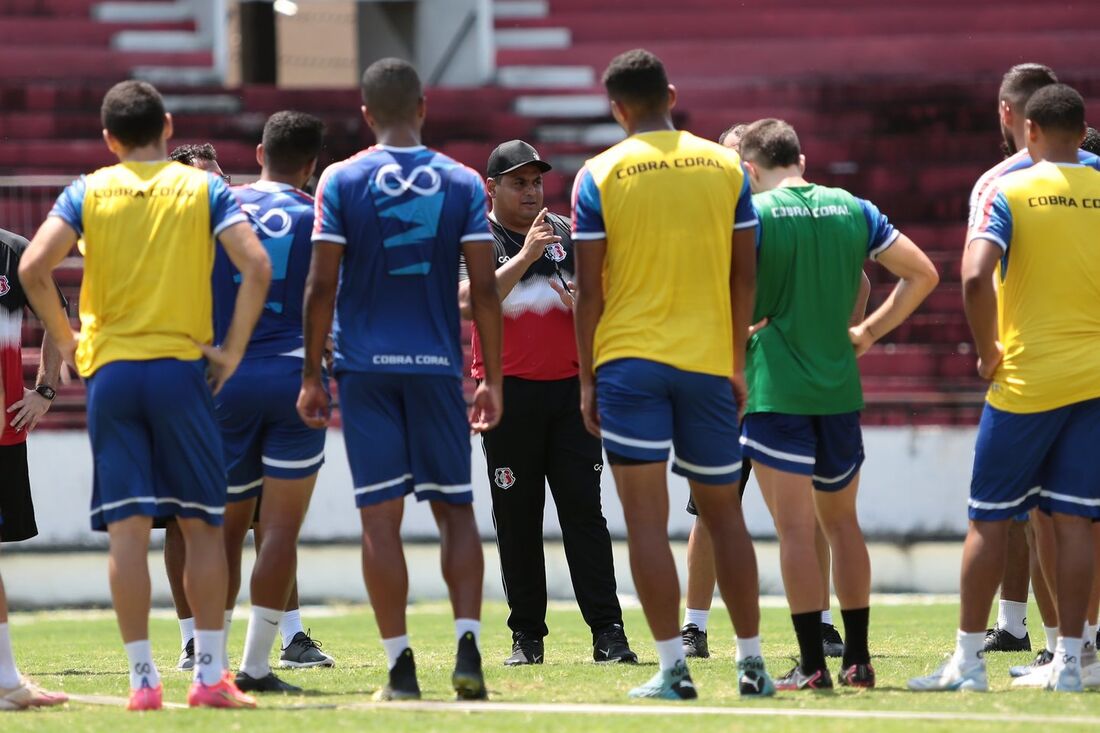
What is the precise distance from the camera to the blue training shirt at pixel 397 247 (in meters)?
5.97

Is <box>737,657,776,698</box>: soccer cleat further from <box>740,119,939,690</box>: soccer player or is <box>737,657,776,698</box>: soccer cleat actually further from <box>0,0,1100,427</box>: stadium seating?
<box>0,0,1100,427</box>: stadium seating

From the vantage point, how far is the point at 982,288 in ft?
20.1

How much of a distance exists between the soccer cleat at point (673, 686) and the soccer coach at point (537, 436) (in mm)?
1728

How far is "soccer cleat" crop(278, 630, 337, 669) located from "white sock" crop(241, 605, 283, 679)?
3.99ft

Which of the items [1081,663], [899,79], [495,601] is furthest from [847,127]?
[1081,663]

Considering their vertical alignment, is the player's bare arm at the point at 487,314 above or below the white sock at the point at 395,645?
above

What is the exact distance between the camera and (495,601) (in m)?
12.5

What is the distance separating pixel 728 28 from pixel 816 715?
50.1 feet

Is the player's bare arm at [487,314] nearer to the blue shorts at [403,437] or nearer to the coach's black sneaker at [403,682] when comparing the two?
the blue shorts at [403,437]

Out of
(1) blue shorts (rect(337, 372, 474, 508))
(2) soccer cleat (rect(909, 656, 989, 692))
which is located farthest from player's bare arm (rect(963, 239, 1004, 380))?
(1) blue shorts (rect(337, 372, 474, 508))

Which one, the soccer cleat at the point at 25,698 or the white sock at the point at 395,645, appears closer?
the white sock at the point at 395,645

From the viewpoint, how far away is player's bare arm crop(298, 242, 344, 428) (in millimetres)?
5934

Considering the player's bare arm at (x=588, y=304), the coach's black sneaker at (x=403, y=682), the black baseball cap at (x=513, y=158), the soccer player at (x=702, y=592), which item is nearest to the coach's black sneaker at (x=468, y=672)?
the coach's black sneaker at (x=403, y=682)

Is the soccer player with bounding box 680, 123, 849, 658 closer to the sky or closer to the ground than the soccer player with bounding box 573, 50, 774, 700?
closer to the ground
